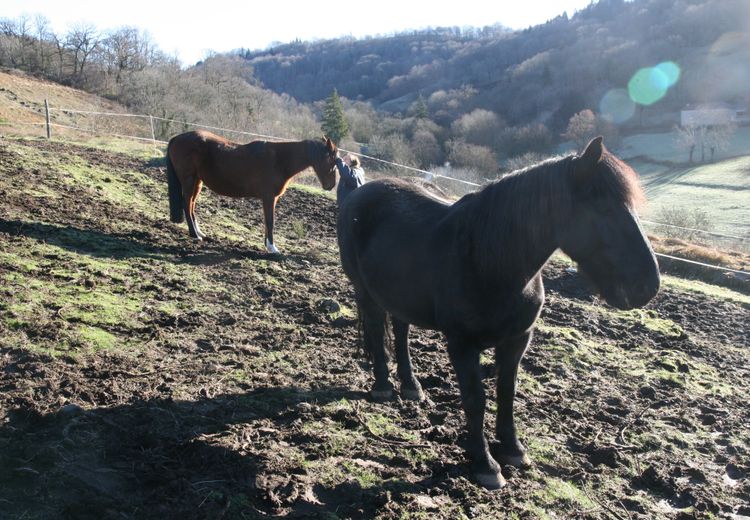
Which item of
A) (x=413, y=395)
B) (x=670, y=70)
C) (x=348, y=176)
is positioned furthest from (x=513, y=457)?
(x=670, y=70)

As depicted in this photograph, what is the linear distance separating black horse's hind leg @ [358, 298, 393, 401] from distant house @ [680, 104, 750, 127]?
69.7 metres

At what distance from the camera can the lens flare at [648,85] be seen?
75.3m

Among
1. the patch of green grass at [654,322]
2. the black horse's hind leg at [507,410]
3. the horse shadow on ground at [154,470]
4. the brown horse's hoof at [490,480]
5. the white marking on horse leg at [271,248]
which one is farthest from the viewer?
the white marking on horse leg at [271,248]

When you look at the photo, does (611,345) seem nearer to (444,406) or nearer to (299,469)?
(444,406)

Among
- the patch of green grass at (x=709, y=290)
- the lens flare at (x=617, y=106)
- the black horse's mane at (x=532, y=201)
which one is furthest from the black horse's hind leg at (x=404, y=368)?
the lens flare at (x=617, y=106)

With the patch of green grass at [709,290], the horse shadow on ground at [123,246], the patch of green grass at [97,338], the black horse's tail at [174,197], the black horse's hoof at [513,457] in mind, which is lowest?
the patch of green grass at [709,290]

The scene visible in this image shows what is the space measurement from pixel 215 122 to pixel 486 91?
62.0m

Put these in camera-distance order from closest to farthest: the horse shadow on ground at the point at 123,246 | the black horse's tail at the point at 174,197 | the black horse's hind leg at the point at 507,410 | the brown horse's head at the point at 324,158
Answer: the black horse's hind leg at the point at 507,410 → the horse shadow on ground at the point at 123,246 → the black horse's tail at the point at 174,197 → the brown horse's head at the point at 324,158

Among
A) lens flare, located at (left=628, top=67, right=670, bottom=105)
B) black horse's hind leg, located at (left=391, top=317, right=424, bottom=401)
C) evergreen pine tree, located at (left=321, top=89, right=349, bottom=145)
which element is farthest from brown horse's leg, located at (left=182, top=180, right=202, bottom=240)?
lens flare, located at (left=628, top=67, right=670, bottom=105)

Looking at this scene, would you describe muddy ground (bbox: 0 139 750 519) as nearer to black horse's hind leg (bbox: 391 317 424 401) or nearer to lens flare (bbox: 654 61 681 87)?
black horse's hind leg (bbox: 391 317 424 401)

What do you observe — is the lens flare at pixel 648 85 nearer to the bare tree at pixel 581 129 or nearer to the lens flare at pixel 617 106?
the lens flare at pixel 617 106

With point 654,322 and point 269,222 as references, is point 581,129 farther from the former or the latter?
point 269,222

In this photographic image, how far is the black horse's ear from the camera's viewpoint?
268 centimetres

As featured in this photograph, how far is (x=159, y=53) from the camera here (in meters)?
62.4
